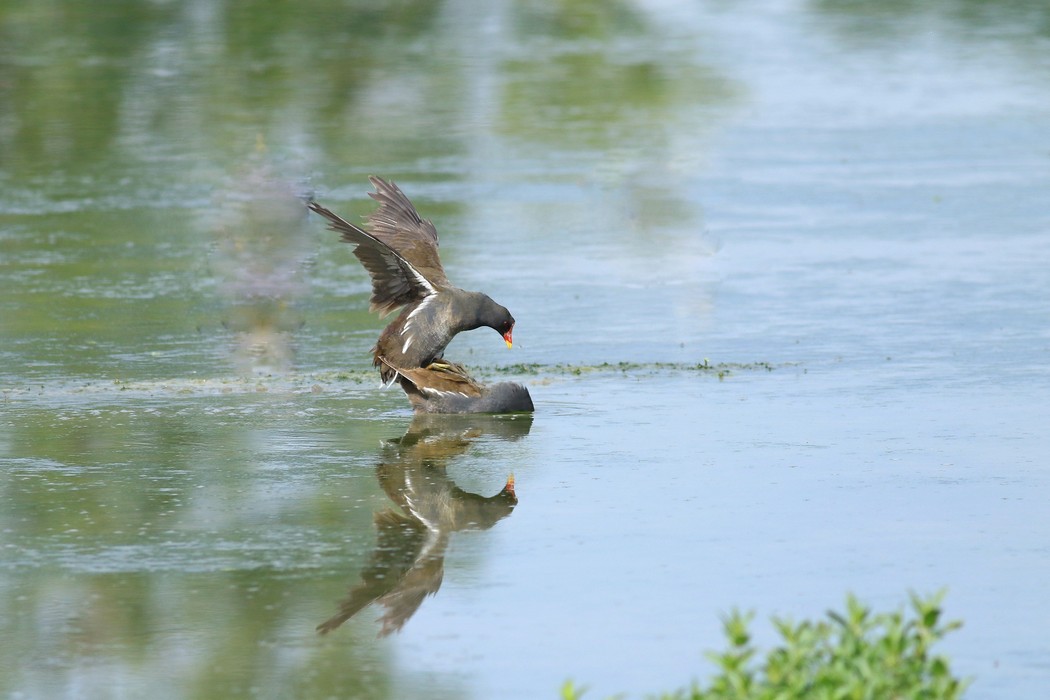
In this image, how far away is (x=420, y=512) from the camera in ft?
26.0

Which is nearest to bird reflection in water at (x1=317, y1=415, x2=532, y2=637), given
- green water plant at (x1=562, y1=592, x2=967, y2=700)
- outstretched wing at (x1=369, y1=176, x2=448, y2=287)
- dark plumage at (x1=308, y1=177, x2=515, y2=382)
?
dark plumage at (x1=308, y1=177, x2=515, y2=382)

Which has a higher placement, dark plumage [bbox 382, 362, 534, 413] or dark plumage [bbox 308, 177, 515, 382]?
dark plumage [bbox 308, 177, 515, 382]

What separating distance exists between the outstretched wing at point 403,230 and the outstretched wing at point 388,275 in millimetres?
425

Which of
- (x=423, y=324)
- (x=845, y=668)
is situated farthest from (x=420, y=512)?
(x=845, y=668)

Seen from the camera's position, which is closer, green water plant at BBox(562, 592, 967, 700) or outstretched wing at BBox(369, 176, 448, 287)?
green water plant at BBox(562, 592, 967, 700)

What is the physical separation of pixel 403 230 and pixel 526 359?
1014mm

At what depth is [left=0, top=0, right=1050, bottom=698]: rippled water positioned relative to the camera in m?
6.49

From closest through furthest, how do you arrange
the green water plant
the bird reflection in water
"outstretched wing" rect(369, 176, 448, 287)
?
the green water plant, the bird reflection in water, "outstretched wing" rect(369, 176, 448, 287)

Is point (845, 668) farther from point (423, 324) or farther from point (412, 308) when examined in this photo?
point (412, 308)

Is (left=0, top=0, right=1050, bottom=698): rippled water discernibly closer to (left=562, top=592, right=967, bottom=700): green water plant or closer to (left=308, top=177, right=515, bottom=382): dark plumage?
(left=308, top=177, right=515, bottom=382): dark plumage

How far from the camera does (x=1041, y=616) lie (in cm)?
645

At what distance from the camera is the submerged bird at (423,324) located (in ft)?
32.3

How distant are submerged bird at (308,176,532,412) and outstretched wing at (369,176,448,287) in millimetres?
456

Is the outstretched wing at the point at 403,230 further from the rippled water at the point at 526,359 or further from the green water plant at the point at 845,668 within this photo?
the green water plant at the point at 845,668
